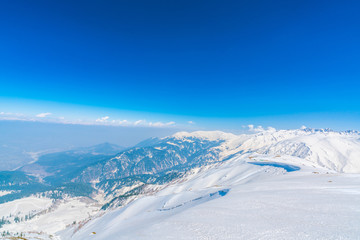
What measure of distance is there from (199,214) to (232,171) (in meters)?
115

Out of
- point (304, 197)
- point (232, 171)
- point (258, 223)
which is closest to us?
point (258, 223)

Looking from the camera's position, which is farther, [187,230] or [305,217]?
[187,230]

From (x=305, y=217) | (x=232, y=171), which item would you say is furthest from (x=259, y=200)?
(x=232, y=171)

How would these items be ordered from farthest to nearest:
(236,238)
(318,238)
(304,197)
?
(304,197)
(236,238)
(318,238)

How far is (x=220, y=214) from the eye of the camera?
20.5 m

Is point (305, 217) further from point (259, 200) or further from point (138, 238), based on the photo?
point (138, 238)

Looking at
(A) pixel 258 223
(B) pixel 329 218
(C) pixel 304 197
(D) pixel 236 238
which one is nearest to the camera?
(D) pixel 236 238

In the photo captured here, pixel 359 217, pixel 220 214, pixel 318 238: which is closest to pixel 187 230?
pixel 220 214

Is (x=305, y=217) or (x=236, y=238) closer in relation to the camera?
(x=236, y=238)

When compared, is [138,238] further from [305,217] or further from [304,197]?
[304,197]

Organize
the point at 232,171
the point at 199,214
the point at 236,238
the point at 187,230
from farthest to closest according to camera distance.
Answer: the point at 232,171 < the point at 199,214 < the point at 187,230 < the point at 236,238

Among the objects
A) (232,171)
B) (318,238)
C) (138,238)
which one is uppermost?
(318,238)

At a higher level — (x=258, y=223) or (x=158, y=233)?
(x=258, y=223)

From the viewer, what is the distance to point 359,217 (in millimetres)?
14484
